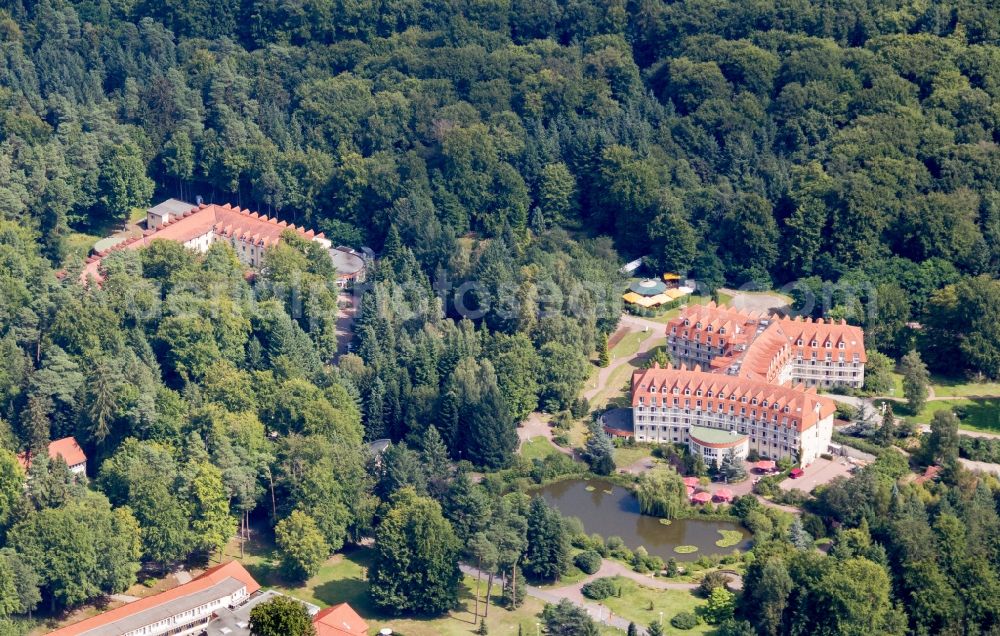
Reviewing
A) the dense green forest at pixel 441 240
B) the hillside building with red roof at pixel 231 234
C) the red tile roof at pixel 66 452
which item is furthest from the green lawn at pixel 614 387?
the red tile roof at pixel 66 452

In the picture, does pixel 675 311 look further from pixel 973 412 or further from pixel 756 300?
pixel 973 412

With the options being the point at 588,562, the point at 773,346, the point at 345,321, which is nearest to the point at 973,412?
the point at 773,346

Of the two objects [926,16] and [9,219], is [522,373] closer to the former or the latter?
[9,219]

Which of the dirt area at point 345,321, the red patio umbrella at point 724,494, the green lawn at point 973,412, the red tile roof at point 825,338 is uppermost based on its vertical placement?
the red tile roof at point 825,338

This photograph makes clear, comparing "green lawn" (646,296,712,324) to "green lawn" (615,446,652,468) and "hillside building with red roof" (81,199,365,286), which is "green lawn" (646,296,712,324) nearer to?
"green lawn" (615,446,652,468)

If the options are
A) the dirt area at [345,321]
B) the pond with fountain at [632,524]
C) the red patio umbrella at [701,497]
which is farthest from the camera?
the dirt area at [345,321]

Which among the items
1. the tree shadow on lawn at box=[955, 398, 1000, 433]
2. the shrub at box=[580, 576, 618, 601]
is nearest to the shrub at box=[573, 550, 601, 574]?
the shrub at box=[580, 576, 618, 601]

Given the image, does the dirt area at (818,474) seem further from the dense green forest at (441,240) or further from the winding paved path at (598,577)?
the winding paved path at (598,577)
